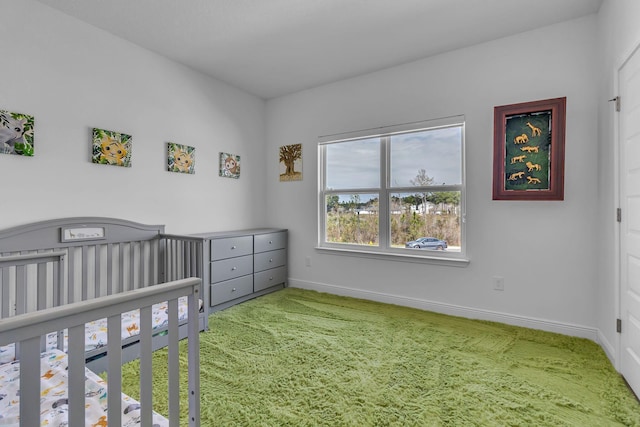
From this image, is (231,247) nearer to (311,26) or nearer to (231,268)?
(231,268)

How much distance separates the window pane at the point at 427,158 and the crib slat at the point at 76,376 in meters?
2.91

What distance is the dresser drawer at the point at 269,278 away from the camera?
346cm

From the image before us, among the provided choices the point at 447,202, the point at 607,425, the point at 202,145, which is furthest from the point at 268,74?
the point at 607,425

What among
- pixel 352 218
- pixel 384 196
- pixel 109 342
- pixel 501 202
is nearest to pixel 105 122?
pixel 109 342

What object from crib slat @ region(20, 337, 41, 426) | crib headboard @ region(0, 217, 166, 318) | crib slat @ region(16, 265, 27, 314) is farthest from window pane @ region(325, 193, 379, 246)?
crib slat @ region(20, 337, 41, 426)

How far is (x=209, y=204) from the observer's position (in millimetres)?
3463

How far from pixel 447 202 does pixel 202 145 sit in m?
2.60

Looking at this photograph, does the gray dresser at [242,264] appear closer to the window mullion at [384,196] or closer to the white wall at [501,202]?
the white wall at [501,202]

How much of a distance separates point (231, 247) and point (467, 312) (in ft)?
7.60

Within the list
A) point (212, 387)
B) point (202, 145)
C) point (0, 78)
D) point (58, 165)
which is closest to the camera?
point (212, 387)

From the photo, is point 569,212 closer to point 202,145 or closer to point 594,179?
point 594,179

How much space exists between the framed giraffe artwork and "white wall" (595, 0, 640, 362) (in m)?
0.25

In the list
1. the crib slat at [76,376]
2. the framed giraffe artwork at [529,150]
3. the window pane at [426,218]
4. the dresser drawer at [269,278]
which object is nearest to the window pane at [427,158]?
the window pane at [426,218]

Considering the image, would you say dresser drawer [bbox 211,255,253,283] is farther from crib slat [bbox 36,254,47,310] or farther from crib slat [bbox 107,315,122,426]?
crib slat [bbox 107,315,122,426]
